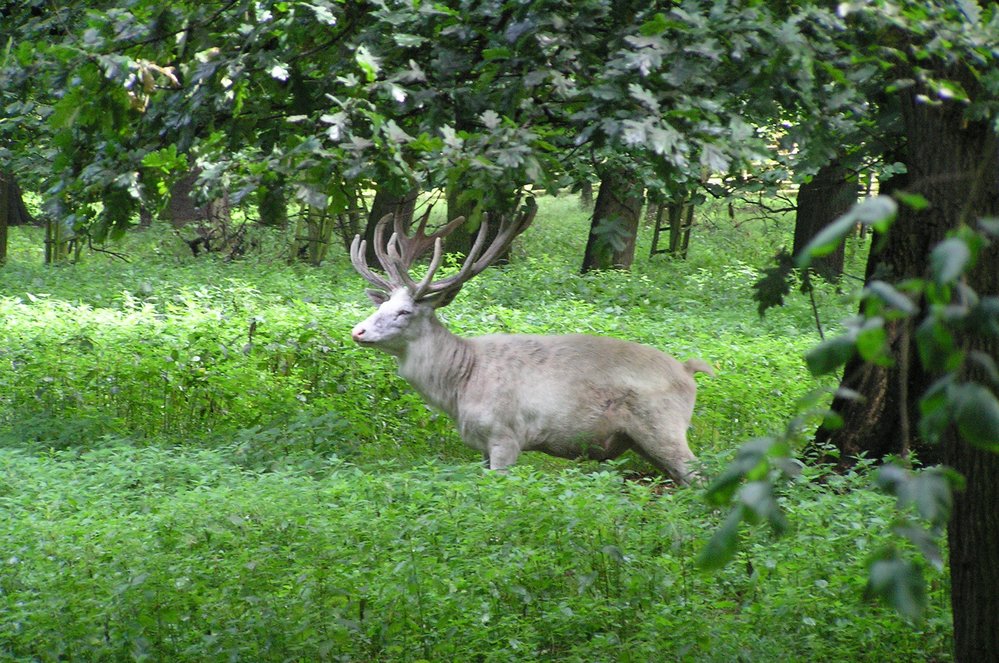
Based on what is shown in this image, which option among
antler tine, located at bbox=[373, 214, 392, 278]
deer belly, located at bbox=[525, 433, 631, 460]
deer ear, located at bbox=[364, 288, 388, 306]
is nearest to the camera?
deer belly, located at bbox=[525, 433, 631, 460]

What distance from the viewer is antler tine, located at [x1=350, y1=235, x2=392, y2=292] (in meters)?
8.59

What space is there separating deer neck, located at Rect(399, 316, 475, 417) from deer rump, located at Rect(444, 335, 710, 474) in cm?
9

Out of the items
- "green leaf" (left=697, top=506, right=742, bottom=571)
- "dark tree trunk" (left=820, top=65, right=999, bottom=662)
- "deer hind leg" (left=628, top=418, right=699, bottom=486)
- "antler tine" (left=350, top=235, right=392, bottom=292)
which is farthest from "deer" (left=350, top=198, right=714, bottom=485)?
"green leaf" (left=697, top=506, right=742, bottom=571)

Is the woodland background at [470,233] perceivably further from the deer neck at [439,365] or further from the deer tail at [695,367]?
the deer tail at [695,367]

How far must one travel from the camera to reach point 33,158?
593 cm

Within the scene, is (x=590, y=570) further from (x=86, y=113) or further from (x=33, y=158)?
(x=33, y=158)

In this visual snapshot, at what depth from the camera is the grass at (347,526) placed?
15.8 ft

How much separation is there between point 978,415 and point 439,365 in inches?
259

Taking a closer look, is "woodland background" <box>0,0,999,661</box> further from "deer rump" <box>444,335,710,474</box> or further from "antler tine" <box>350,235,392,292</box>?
"antler tine" <box>350,235,392,292</box>

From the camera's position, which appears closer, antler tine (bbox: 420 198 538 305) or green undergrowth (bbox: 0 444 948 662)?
green undergrowth (bbox: 0 444 948 662)

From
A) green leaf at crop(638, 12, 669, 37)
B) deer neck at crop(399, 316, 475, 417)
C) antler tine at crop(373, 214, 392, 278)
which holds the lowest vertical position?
deer neck at crop(399, 316, 475, 417)

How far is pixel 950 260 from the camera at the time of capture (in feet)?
5.29

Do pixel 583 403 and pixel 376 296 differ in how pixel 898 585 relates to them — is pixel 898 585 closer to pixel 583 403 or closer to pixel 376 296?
pixel 583 403

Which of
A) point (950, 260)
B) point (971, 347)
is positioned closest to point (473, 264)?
point (971, 347)
